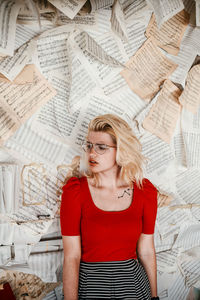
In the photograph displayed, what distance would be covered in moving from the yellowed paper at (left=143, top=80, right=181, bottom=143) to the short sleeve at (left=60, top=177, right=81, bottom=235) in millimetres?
432

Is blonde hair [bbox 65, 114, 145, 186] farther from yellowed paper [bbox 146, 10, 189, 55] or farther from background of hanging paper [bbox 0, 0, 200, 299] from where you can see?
yellowed paper [bbox 146, 10, 189, 55]

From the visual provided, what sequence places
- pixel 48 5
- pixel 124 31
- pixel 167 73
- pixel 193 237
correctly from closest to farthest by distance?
pixel 48 5, pixel 124 31, pixel 167 73, pixel 193 237

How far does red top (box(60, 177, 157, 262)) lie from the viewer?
3.17ft

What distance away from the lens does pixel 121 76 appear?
109 centimetres

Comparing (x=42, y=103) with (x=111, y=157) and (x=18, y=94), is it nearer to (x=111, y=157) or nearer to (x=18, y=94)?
(x=18, y=94)

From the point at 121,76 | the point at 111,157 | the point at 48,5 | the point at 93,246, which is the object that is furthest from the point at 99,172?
the point at 48,5

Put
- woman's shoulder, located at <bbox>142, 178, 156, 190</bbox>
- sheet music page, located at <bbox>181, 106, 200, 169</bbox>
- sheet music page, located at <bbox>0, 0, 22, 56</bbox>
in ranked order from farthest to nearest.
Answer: sheet music page, located at <bbox>181, 106, 200, 169</bbox> → woman's shoulder, located at <bbox>142, 178, 156, 190</bbox> → sheet music page, located at <bbox>0, 0, 22, 56</bbox>

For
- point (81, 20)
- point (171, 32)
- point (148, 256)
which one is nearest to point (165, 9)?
point (171, 32)

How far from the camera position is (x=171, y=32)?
1.11 m

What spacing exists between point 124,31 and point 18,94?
0.47 metres

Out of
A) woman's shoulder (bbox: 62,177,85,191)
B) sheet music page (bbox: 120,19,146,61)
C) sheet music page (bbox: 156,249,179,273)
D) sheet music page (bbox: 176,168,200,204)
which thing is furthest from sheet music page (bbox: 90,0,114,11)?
sheet music page (bbox: 156,249,179,273)

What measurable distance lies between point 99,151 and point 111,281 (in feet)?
1.52

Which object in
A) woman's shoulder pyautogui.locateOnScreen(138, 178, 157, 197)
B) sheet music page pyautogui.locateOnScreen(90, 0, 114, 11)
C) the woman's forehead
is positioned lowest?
woman's shoulder pyautogui.locateOnScreen(138, 178, 157, 197)

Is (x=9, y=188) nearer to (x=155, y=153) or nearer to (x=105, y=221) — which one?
(x=105, y=221)
